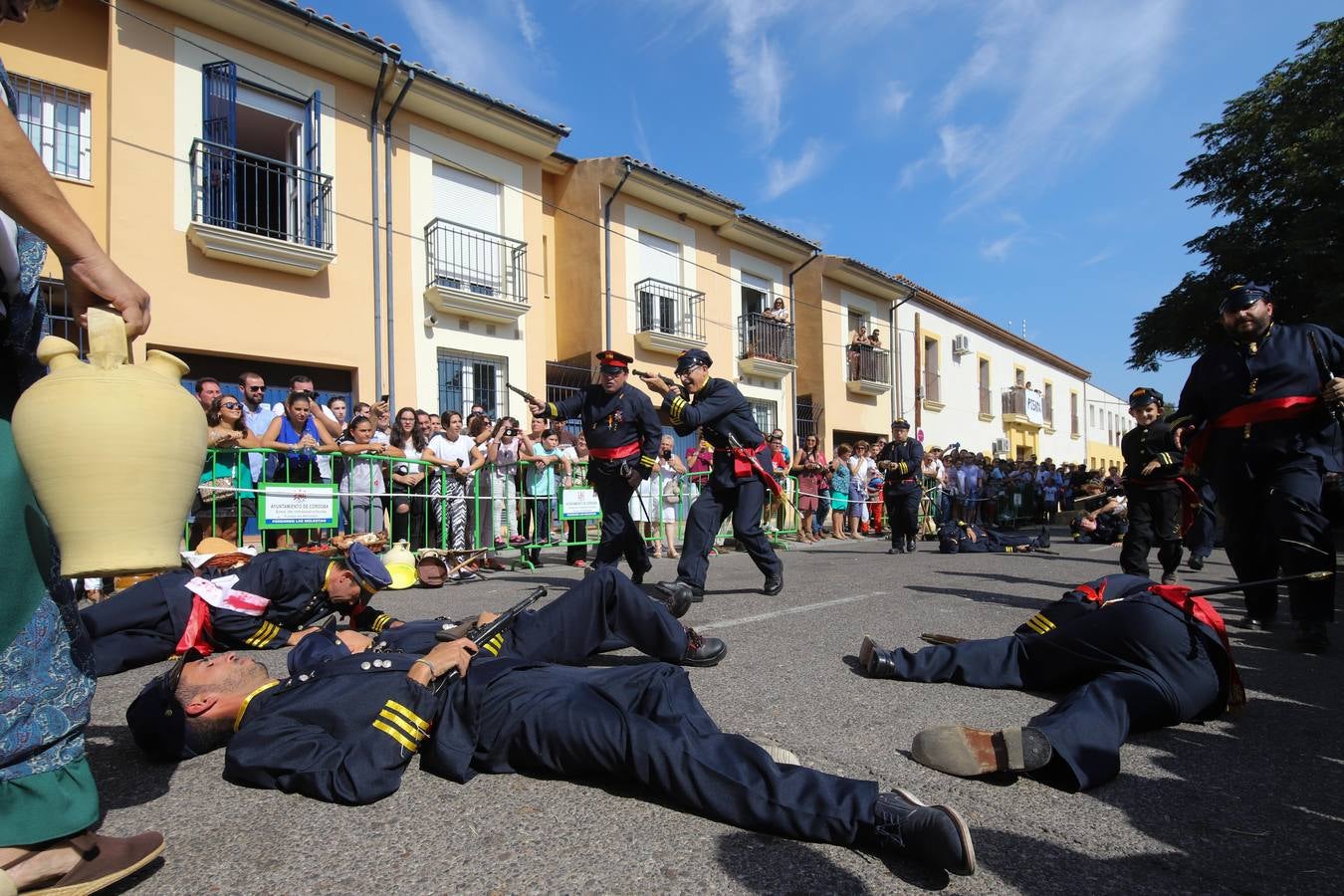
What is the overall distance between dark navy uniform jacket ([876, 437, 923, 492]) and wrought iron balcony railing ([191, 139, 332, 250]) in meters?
8.94

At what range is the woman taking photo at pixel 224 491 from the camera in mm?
6555

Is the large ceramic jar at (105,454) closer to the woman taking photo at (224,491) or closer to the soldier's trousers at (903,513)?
the woman taking photo at (224,491)

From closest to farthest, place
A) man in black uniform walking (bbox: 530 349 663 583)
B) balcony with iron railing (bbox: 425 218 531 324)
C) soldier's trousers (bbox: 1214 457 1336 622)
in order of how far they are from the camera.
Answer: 1. soldier's trousers (bbox: 1214 457 1336 622)
2. man in black uniform walking (bbox: 530 349 663 583)
3. balcony with iron railing (bbox: 425 218 531 324)

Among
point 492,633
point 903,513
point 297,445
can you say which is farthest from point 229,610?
point 903,513

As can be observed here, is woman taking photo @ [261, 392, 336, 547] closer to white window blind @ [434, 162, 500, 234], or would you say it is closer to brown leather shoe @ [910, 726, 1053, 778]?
brown leather shoe @ [910, 726, 1053, 778]

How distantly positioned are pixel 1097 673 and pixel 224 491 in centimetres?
656

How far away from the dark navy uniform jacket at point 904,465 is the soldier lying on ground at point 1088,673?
7.60 m

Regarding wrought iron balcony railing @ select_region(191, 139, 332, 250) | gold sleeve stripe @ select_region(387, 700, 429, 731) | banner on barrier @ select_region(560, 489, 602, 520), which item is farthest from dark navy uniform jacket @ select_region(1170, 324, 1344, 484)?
wrought iron balcony railing @ select_region(191, 139, 332, 250)

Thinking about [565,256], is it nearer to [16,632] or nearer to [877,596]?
[877,596]

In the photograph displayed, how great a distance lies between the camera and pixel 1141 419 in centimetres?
675

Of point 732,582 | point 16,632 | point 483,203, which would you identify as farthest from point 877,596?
point 483,203

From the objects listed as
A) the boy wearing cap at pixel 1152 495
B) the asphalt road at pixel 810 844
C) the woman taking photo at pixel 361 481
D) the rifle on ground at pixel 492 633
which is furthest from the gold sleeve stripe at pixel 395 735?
the boy wearing cap at pixel 1152 495

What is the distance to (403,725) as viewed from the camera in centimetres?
230

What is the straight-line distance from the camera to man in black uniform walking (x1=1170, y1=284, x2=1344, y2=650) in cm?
417
